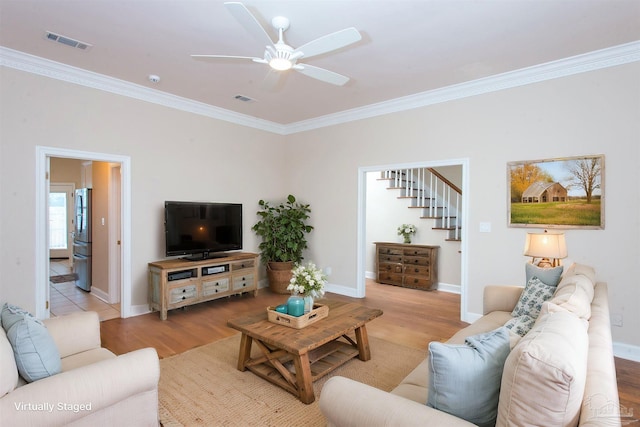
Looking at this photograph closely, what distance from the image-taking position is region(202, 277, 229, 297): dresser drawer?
4.68 meters

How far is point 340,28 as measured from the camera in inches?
114

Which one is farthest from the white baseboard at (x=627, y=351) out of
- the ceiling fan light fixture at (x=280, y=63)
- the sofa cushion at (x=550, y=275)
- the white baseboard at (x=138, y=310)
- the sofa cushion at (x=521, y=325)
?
the white baseboard at (x=138, y=310)

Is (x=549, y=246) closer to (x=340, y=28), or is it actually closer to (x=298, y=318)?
(x=298, y=318)

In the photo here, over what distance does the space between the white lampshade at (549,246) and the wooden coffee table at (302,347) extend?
1592mm

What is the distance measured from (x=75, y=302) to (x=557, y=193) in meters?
6.37

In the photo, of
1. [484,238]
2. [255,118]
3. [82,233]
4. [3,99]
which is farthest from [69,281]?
[484,238]

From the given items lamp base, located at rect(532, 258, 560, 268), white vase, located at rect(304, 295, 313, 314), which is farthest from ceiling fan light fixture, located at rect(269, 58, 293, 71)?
lamp base, located at rect(532, 258, 560, 268)

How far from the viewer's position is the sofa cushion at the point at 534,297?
254 cm

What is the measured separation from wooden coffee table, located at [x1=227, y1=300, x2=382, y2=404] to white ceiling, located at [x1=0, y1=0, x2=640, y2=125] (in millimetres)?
2441

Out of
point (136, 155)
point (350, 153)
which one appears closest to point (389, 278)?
point (350, 153)

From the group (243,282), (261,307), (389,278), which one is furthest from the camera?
(389,278)

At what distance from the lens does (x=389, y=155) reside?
4.98 m

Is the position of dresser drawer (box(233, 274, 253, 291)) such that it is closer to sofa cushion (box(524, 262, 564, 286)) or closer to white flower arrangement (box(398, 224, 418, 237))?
white flower arrangement (box(398, 224, 418, 237))
